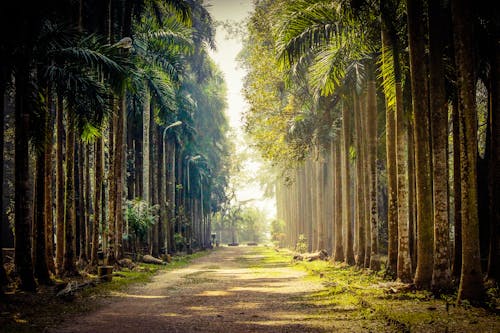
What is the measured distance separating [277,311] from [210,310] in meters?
1.48

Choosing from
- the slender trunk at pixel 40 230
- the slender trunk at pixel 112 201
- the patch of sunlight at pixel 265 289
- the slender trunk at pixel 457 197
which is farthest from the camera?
the slender trunk at pixel 112 201

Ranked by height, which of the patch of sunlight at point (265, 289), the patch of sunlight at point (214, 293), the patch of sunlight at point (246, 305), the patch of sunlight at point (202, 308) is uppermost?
the patch of sunlight at point (202, 308)

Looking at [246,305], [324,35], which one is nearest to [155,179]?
[324,35]

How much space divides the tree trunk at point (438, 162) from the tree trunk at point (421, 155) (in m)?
0.36

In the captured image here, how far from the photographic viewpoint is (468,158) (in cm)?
1078

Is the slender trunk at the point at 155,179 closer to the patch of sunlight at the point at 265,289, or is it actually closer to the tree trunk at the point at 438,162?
the patch of sunlight at the point at 265,289

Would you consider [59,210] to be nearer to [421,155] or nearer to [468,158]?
→ [421,155]

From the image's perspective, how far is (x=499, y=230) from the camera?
540 inches

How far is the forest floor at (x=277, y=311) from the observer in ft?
30.4

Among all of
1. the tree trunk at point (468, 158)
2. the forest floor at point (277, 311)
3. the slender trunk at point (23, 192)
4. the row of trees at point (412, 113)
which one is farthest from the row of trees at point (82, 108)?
the tree trunk at point (468, 158)

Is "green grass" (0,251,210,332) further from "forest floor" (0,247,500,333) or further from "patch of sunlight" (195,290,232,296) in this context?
"patch of sunlight" (195,290,232,296)

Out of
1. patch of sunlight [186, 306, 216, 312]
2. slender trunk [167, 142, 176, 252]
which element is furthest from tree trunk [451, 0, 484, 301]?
slender trunk [167, 142, 176, 252]

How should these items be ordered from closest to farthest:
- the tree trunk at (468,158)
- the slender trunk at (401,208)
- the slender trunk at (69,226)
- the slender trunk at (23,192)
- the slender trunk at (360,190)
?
the tree trunk at (468,158) → the slender trunk at (23,192) → the slender trunk at (401,208) → the slender trunk at (69,226) → the slender trunk at (360,190)

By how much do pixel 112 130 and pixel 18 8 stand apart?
11.3m
